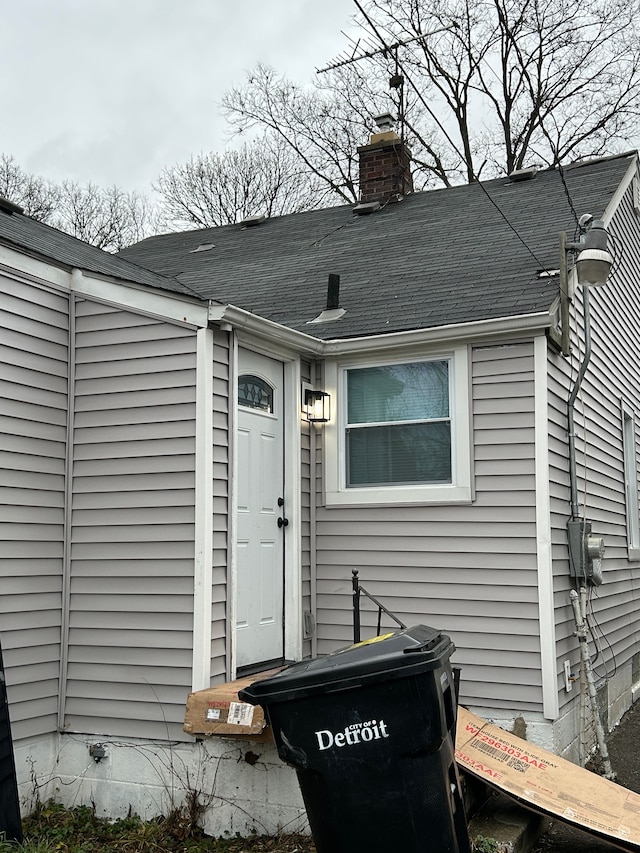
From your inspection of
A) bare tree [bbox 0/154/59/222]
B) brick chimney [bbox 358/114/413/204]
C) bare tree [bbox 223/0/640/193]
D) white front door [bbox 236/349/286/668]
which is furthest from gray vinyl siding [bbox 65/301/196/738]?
bare tree [bbox 0/154/59/222]

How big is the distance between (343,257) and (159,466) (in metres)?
3.96

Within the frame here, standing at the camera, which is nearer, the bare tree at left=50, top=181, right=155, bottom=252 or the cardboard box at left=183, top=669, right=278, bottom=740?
the cardboard box at left=183, top=669, right=278, bottom=740

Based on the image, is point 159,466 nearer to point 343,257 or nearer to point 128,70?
point 343,257

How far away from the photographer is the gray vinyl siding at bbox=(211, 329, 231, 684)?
5.41 m

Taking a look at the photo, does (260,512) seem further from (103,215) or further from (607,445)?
(103,215)

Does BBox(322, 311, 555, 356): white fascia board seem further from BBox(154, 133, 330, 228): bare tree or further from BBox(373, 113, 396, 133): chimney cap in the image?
BBox(154, 133, 330, 228): bare tree

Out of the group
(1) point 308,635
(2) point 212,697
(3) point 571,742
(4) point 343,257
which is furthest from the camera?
(4) point 343,257

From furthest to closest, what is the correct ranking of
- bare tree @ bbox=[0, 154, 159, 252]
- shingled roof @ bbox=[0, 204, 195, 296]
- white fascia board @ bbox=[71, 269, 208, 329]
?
bare tree @ bbox=[0, 154, 159, 252]
shingled roof @ bbox=[0, 204, 195, 296]
white fascia board @ bbox=[71, 269, 208, 329]

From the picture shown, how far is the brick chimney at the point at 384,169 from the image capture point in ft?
35.5

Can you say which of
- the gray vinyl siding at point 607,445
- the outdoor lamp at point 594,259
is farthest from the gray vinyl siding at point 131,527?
the outdoor lamp at point 594,259

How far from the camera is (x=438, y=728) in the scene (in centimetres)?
343

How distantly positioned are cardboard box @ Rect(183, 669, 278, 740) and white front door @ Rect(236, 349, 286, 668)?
26.5 inches

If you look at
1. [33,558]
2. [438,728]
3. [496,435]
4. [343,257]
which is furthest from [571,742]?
[343,257]

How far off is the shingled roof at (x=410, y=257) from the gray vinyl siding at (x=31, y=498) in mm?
1297
